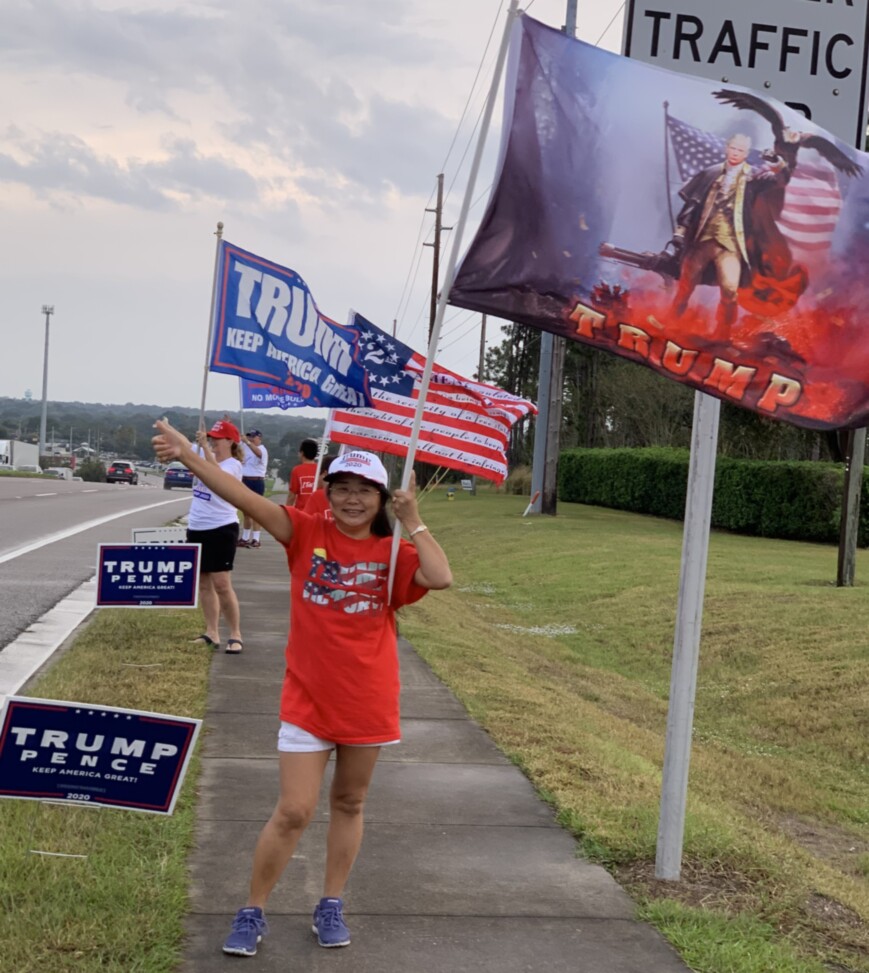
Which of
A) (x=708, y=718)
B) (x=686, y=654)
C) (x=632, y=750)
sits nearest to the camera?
(x=686, y=654)

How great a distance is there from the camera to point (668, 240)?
4434mm

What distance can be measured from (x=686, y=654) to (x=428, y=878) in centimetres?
138

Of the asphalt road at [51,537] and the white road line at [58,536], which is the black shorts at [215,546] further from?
the white road line at [58,536]

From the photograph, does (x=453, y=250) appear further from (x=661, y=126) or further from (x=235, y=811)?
(x=235, y=811)

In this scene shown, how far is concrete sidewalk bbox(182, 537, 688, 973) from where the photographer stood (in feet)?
14.8

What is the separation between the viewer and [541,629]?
56.8ft

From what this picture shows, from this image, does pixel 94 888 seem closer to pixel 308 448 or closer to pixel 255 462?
pixel 308 448

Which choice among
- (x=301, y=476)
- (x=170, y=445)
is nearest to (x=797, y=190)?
(x=170, y=445)

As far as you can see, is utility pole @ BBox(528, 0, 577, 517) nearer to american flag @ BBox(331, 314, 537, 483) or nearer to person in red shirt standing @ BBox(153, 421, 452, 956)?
american flag @ BBox(331, 314, 537, 483)

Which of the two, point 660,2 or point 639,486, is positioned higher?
point 660,2

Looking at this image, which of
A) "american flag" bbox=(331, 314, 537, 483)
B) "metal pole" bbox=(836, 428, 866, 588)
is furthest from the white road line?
"metal pole" bbox=(836, 428, 866, 588)

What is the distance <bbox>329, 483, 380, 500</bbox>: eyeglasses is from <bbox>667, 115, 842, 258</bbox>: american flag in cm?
146

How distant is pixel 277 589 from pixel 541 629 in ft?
12.4

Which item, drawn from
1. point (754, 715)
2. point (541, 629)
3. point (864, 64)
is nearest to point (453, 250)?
point (864, 64)
